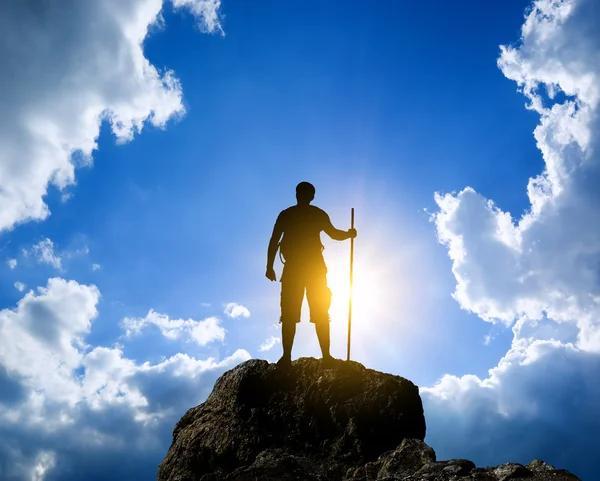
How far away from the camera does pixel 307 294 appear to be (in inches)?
488

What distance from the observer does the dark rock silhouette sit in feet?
32.5

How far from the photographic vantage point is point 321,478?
9.82 meters

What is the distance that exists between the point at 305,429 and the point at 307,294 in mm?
2835

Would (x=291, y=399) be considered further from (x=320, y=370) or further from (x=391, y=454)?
(x=391, y=454)

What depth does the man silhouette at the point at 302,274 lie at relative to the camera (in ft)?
40.5

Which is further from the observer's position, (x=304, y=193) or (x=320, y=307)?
(x=304, y=193)

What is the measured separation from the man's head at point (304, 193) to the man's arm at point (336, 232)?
1.94ft

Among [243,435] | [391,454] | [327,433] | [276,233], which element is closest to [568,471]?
[391,454]

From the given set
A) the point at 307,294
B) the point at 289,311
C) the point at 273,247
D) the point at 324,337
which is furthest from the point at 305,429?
the point at 273,247

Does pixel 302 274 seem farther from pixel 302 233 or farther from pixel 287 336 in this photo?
pixel 287 336

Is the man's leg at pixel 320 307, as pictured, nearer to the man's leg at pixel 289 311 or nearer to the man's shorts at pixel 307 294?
the man's shorts at pixel 307 294

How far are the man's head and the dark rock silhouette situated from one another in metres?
3.48

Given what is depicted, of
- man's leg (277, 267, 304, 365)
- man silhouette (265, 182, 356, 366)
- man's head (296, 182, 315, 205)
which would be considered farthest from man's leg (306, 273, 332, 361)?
man's head (296, 182, 315, 205)

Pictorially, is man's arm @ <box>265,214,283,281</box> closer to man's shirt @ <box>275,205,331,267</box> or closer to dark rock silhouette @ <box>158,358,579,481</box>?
man's shirt @ <box>275,205,331,267</box>
